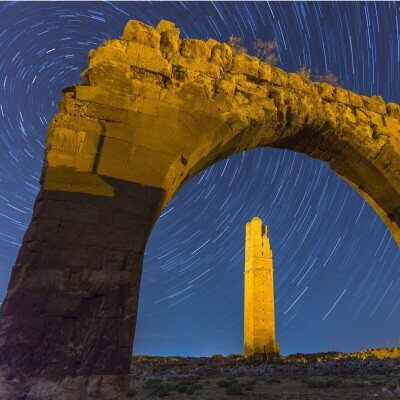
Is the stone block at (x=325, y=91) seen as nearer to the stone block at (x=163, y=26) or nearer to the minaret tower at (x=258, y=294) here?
the stone block at (x=163, y=26)

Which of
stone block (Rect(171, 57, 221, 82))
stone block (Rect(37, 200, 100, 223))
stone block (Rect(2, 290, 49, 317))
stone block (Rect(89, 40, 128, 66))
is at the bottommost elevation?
stone block (Rect(2, 290, 49, 317))

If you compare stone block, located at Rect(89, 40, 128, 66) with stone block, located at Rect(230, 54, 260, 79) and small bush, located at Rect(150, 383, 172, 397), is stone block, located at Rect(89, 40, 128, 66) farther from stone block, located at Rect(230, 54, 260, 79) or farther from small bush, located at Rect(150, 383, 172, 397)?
small bush, located at Rect(150, 383, 172, 397)

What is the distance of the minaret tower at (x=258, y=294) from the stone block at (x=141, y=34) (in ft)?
66.2

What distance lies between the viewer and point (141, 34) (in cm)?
441

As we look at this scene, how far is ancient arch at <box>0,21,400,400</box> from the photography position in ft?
9.68

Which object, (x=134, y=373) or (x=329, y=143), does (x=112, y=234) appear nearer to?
(x=329, y=143)

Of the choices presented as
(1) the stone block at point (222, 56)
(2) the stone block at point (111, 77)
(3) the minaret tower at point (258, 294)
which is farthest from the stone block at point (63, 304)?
(3) the minaret tower at point (258, 294)

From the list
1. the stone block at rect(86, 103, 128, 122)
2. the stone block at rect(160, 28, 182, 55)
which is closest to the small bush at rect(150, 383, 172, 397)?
the stone block at rect(86, 103, 128, 122)

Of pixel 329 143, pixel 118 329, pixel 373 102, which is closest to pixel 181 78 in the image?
pixel 329 143

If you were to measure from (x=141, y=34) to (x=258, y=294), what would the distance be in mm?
20769

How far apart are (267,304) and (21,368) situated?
2149cm

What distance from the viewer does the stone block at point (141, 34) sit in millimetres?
4387

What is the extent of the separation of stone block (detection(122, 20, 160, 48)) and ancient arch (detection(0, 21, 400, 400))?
0.01m

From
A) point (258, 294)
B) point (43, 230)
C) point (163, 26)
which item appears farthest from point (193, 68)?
point (258, 294)
